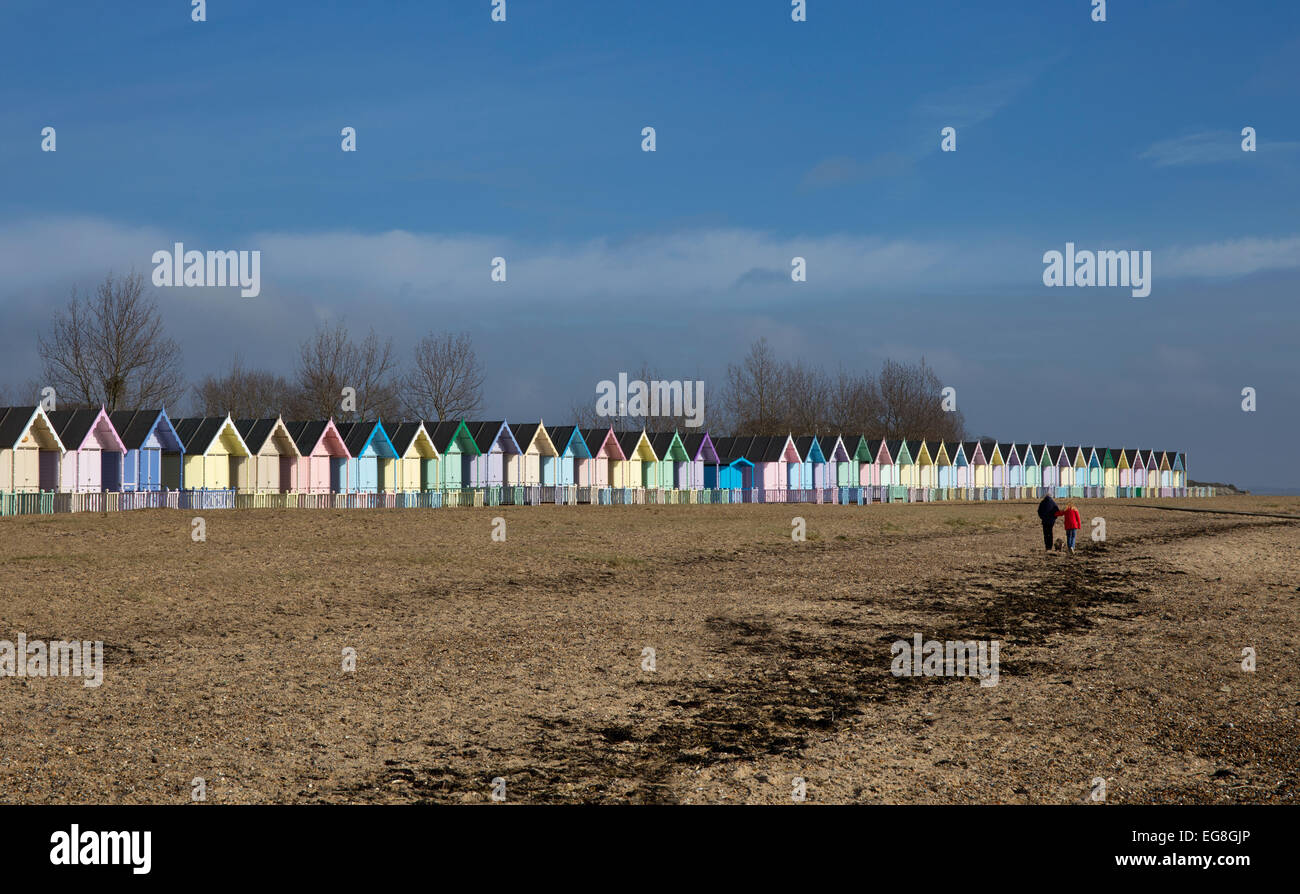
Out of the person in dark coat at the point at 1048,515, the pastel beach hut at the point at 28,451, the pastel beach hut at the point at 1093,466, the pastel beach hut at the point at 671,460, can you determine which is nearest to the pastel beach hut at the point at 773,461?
the pastel beach hut at the point at 671,460

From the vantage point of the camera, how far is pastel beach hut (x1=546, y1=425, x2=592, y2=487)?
194ft

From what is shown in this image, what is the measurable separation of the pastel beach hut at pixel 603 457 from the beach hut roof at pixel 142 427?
77.1ft

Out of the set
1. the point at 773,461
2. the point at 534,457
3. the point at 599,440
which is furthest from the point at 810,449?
the point at 534,457

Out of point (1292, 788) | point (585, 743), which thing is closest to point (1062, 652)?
point (1292, 788)

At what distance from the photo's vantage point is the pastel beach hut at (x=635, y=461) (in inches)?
2525

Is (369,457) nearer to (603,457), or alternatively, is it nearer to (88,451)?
(88,451)

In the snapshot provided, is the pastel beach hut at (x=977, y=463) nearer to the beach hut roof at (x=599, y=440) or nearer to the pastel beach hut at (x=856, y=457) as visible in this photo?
the pastel beach hut at (x=856, y=457)

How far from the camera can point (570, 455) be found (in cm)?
5981

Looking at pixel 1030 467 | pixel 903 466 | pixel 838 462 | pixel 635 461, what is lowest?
pixel 1030 467

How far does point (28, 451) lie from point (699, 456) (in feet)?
132

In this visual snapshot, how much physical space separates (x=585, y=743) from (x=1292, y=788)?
543 cm

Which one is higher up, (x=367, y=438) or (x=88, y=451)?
(x=367, y=438)

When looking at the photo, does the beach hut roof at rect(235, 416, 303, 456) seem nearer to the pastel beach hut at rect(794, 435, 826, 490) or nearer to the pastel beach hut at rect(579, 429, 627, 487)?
the pastel beach hut at rect(579, 429, 627, 487)

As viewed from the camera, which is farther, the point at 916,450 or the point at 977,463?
the point at 977,463
